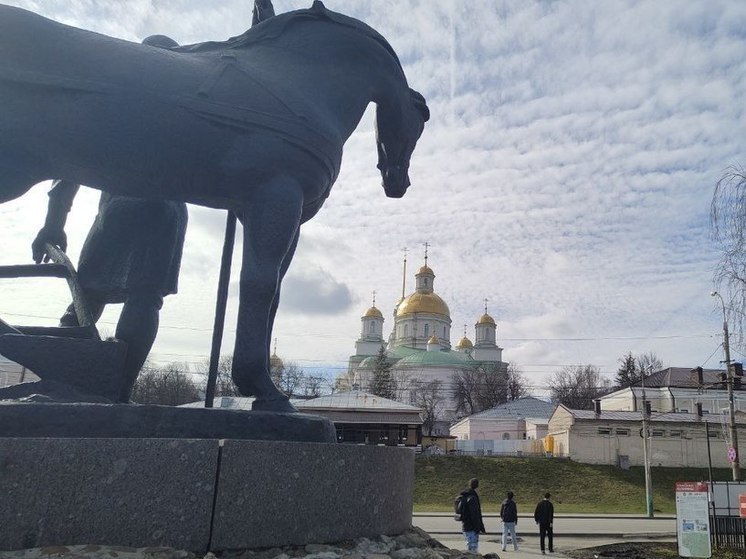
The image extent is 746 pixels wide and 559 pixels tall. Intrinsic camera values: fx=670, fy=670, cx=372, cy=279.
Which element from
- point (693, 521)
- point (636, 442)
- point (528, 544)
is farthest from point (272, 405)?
point (636, 442)

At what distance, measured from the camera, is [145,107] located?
3377mm

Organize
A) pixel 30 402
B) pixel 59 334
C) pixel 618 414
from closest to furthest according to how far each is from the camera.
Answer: pixel 30 402 < pixel 59 334 < pixel 618 414

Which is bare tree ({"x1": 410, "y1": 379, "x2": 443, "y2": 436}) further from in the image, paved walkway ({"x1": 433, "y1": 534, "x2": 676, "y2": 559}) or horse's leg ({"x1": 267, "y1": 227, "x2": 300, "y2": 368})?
horse's leg ({"x1": 267, "y1": 227, "x2": 300, "y2": 368})

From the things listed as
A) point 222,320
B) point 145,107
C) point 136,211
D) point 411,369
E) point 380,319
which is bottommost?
point 222,320

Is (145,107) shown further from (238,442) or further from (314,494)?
(314,494)

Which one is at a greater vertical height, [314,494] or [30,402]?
[30,402]

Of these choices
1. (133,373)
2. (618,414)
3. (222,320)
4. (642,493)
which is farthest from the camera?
(618,414)

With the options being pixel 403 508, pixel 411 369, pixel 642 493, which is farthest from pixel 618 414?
pixel 403 508

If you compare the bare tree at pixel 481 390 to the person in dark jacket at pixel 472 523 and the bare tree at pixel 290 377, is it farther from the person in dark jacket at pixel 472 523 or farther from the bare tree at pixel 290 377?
the person in dark jacket at pixel 472 523

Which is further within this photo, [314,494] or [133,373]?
[133,373]

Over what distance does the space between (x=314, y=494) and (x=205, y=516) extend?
51 cm

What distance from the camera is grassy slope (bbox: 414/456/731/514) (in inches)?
1186

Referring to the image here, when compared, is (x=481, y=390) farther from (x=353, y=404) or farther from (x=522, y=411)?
(x=353, y=404)

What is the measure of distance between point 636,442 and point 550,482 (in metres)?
9.00
